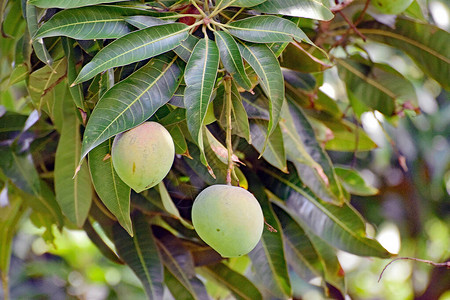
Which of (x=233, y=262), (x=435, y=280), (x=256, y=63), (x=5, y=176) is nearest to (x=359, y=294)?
(x=435, y=280)

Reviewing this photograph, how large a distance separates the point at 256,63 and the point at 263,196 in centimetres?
38

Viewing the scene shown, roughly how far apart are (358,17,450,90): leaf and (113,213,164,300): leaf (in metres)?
0.59

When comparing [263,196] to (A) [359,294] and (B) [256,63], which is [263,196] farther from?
(A) [359,294]

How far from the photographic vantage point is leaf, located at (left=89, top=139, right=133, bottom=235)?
2.48 ft

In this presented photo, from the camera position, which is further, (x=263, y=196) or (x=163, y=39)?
(x=263, y=196)

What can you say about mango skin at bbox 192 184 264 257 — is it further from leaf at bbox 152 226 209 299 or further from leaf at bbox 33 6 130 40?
leaf at bbox 152 226 209 299

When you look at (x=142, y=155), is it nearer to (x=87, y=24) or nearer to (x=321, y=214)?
(x=87, y=24)

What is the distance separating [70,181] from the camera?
1010mm

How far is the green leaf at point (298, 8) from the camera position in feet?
2.51

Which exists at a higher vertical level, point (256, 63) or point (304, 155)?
point (256, 63)

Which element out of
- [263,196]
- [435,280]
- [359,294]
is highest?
[263,196]

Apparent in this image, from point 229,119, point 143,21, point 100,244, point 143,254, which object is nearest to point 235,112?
point 229,119

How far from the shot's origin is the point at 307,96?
1.13 m

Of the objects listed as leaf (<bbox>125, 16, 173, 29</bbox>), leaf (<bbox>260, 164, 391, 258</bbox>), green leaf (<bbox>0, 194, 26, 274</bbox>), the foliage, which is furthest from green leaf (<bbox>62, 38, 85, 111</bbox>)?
green leaf (<bbox>0, 194, 26, 274</bbox>)
